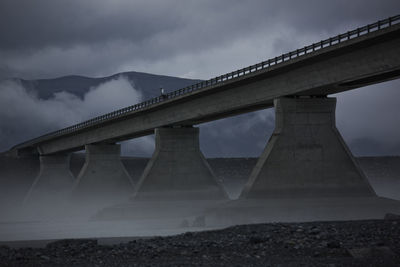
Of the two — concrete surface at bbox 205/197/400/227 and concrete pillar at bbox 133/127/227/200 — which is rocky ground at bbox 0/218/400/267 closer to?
concrete surface at bbox 205/197/400/227

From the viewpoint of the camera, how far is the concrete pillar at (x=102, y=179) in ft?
268

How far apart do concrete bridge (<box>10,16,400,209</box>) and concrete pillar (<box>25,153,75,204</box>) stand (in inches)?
1261

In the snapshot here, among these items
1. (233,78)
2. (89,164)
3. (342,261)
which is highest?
(233,78)

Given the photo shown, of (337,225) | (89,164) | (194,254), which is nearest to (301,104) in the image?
(337,225)

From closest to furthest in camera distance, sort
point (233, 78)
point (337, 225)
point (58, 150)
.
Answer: point (337, 225) < point (233, 78) < point (58, 150)

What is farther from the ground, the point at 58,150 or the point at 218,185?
the point at 58,150

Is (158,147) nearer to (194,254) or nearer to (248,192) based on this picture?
A: (248,192)

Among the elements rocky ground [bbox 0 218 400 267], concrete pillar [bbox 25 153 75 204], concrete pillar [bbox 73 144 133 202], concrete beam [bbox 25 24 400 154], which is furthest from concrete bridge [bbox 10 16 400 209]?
concrete pillar [bbox 25 153 75 204]

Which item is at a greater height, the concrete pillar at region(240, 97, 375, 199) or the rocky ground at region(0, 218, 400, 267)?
the concrete pillar at region(240, 97, 375, 199)

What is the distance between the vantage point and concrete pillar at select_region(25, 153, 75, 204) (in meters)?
99.9

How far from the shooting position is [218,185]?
64562 mm

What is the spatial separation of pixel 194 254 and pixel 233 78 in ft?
101

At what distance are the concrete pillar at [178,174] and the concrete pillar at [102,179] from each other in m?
19.0

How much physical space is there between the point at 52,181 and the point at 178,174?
44606 millimetres
